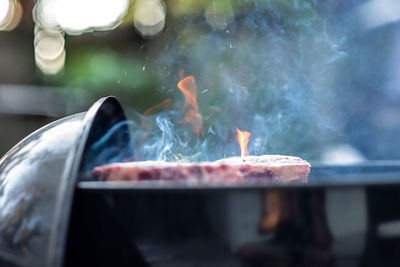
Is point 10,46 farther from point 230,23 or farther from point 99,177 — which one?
point 99,177

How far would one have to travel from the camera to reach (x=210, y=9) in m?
4.45

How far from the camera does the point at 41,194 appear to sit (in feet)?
3.12

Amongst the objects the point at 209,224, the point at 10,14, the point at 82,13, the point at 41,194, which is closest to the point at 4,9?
the point at 10,14

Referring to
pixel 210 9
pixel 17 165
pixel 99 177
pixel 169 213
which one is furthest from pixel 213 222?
pixel 210 9

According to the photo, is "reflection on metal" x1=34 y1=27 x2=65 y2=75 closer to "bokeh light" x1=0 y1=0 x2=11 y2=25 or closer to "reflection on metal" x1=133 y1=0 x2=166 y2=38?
"bokeh light" x1=0 y1=0 x2=11 y2=25

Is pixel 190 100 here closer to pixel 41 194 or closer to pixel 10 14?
pixel 41 194

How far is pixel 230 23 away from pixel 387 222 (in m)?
3.52

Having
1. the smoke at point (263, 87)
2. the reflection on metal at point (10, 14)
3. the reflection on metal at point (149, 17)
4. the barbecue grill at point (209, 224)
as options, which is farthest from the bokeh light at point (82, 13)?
the barbecue grill at point (209, 224)

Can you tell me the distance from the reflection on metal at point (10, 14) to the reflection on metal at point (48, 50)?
344mm

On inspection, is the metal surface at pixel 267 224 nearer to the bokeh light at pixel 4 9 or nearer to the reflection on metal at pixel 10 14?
the reflection on metal at pixel 10 14

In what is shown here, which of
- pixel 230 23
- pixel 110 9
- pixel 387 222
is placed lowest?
pixel 387 222

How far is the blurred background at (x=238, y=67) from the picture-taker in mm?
2750

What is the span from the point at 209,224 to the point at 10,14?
677cm

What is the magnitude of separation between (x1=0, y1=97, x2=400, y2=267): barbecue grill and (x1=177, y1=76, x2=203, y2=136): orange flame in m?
0.78
